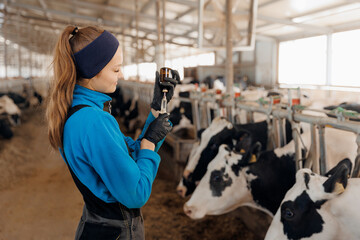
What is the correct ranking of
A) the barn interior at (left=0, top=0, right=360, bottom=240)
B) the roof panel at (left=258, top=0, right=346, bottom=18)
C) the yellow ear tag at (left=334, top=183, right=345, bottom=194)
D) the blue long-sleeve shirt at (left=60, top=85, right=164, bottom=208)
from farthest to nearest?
the roof panel at (left=258, top=0, right=346, bottom=18) → the barn interior at (left=0, top=0, right=360, bottom=240) → the yellow ear tag at (left=334, top=183, right=345, bottom=194) → the blue long-sleeve shirt at (left=60, top=85, right=164, bottom=208)

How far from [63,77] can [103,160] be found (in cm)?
40

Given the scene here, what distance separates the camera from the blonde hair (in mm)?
1342

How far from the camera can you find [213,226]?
3.63 m

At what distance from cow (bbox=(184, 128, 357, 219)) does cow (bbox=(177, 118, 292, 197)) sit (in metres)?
0.56

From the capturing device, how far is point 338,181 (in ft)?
5.33

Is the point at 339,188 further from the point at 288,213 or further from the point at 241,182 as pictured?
the point at 241,182

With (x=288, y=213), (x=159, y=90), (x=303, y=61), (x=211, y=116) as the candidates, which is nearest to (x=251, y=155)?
(x=288, y=213)

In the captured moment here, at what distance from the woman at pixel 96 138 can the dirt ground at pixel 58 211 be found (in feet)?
4.57

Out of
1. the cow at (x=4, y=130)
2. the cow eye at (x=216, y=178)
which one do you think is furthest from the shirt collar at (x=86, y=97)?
the cow at (x=4, y=130)

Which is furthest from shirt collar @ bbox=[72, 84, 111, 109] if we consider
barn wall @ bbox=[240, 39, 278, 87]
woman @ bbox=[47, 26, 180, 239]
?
barn wall @ bbox=[240, 39, 278, 87]

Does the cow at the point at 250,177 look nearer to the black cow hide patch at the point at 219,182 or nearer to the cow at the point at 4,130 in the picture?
the black cow hide patch at the point at 219,182

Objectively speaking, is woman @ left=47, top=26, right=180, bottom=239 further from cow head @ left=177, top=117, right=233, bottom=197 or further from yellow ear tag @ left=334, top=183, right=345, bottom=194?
cow head @ left=177, top=117, right=233, bottom=197

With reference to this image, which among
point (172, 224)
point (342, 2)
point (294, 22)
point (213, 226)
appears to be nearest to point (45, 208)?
point (172, 224)

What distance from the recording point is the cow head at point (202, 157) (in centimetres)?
334
